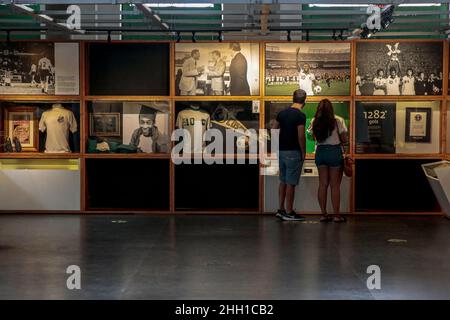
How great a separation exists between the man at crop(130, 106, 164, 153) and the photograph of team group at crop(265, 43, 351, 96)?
1.67m

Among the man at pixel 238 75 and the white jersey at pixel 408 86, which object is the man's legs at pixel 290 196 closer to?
the man at pixel 238 75

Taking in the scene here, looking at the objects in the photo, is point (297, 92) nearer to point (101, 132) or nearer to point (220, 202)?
point (220, 202)

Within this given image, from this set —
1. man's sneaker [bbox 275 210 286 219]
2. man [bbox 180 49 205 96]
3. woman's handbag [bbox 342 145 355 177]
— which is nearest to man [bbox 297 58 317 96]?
woman's handbag [bbox 342 145 355 177]

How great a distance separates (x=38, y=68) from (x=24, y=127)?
35.0 inches

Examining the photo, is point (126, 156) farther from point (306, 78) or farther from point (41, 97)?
point (306, 78)

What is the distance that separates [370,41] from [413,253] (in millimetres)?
3796

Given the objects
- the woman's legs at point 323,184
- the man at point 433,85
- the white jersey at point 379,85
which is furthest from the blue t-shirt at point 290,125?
the man at point 433,85

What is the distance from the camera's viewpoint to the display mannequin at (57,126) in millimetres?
10875

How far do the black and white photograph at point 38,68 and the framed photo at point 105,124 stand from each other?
484 millimetres

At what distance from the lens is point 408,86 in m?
10.7

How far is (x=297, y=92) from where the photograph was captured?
9922mm

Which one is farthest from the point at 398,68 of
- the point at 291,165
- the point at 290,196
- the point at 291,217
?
the point at 291,217

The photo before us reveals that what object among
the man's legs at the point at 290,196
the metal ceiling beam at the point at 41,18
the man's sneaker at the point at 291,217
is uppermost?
the metal ceiling beam at the point at 41,18

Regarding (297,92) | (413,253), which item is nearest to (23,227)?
(297,92)
